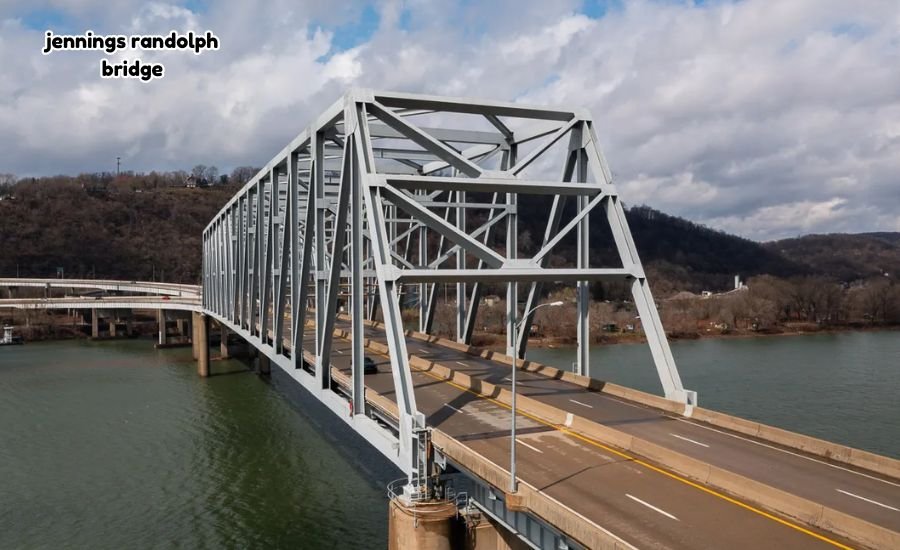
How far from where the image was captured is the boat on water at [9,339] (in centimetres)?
7990

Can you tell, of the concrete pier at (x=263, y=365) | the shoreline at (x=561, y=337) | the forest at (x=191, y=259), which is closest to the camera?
the concrete pier at (x=263, y=365)

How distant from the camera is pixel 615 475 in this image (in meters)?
13.5

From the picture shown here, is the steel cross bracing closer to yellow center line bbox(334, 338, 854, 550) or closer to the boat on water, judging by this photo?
yellow center line bbox(334, 338, 854, 550)

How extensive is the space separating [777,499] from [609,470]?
3358 millimetres

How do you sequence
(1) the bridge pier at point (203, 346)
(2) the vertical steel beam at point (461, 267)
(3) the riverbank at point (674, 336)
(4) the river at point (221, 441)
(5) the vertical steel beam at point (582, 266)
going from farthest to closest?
(3) the riverbank at point (674, 336) → (1) the bridge pier at point (203, 346) → (2) the vertical steel beam at point (461, 267) → (5) the vertical steel beam at point (582, 266) → (4) the river at point (221, 441)

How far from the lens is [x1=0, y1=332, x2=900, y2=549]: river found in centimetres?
2278

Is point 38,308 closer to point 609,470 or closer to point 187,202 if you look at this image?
point 187,202

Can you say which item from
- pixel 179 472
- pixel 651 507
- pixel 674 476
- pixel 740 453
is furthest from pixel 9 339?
pixel 651 507

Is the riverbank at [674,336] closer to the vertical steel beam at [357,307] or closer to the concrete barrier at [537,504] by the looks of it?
the vertical steel beam at [357,307]

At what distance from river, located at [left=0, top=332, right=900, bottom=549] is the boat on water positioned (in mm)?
20565

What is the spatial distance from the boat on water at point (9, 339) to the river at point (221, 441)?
20.6m

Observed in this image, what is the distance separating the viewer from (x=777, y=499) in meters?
11.4

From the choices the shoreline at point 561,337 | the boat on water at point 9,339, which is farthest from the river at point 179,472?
the boat on water at point 9,339

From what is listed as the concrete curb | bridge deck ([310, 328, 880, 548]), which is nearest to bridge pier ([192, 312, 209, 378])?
bridge deck ([310, 328, 880, 548])
